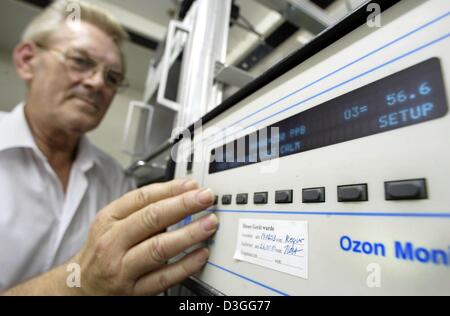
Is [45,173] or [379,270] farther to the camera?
[45,173]

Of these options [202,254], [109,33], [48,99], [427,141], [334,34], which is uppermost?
[109,33]

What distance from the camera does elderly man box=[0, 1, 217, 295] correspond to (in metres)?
0.38

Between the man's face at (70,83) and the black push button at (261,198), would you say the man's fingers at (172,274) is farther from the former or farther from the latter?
the man's face at (70,83)

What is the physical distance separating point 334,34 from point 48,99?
0.96 metres

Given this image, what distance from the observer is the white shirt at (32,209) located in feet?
2.26

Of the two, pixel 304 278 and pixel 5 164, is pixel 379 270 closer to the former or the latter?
pixel 304 278

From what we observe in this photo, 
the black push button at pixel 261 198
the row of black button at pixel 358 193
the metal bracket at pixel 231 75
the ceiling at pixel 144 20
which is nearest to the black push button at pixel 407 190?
the row of black button at pixel 358 193

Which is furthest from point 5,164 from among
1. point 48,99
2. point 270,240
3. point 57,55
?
point 270,240

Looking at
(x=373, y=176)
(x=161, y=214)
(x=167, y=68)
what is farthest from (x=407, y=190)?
(x=167, y=68)

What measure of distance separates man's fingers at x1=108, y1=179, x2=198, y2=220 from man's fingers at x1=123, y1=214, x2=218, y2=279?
65 millimetres

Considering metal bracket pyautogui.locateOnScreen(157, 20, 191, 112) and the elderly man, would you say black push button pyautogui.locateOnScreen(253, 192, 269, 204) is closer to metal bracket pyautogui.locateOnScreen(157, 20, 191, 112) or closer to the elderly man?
the elderly man

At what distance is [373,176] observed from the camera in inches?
7.5

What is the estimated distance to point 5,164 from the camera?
74 centimetres

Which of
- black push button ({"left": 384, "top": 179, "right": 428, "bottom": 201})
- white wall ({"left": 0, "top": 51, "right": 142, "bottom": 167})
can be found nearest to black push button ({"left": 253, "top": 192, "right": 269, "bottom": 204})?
black push button ({"left": 384, "top": 179, "right": 428, "bottom": 201})
